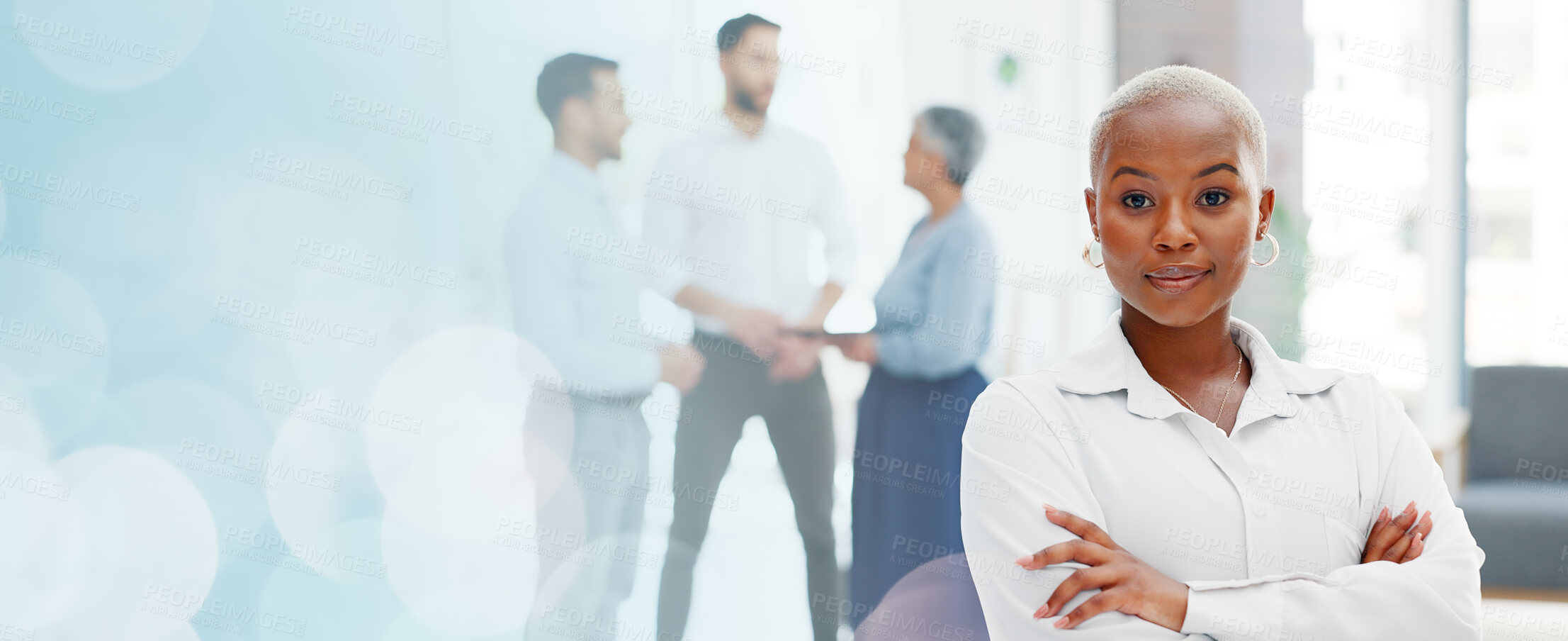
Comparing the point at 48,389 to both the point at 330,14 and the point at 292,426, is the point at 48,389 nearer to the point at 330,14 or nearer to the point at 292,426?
the point at 292,426

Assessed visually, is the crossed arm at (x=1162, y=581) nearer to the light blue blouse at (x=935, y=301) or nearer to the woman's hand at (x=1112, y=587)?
the woman's hand at (x=1112, y=587)

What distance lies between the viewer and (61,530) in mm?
2027

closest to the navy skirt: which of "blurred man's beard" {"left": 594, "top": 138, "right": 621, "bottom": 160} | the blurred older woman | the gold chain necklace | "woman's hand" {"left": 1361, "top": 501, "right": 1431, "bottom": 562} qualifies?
the blurred older woman

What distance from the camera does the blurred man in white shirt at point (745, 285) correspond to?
7.43 feet

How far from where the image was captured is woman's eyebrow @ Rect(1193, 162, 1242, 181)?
3.37 feet

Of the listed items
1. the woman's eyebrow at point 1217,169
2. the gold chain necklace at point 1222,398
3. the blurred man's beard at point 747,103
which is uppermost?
the blurred man's beard at point 747,103

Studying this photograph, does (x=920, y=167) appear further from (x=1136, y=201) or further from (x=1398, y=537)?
(x=1398, y=537)

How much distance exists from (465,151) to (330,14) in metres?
0.41

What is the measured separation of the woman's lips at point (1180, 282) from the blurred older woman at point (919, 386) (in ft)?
4.40

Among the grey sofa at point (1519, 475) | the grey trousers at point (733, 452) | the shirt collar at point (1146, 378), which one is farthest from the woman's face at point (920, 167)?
the grey sofa at point (1519, 475)

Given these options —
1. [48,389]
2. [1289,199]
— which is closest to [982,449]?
[48,389]

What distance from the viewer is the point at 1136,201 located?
106cm

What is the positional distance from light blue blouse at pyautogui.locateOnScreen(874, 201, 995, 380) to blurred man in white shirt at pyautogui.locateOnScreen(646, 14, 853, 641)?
17 cm

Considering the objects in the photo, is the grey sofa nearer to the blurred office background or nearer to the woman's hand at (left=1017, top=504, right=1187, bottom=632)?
the blurred office background
